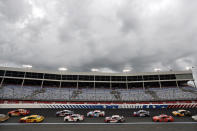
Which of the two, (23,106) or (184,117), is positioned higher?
(23,106)

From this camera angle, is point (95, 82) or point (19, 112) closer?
point (19, 112)

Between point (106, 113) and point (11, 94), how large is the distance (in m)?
25.0

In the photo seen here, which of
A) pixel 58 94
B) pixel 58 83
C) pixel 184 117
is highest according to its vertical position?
pixel 58 83

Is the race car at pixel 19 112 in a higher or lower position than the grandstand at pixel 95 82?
lower

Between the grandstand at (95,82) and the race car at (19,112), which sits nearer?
the race car at (19,112)

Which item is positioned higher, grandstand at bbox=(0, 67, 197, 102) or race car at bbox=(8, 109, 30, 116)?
grandstand at bbox=(0, 67, 197, 102)

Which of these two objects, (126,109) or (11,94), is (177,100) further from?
(11,94)

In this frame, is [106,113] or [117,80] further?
[117,80]

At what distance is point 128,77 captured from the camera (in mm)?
38750

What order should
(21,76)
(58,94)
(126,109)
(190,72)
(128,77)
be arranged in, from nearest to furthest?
(126,109), (58,94), (21,76), (190,72), (128,77)

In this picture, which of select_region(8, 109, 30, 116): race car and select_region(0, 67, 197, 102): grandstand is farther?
select_region(0, 67, 197, 102): grandstand

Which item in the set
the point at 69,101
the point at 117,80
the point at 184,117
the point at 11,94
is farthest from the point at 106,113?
the point at 11,94

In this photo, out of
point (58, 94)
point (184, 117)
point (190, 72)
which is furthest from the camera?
point (190, 72)

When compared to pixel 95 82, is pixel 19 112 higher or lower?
lower
